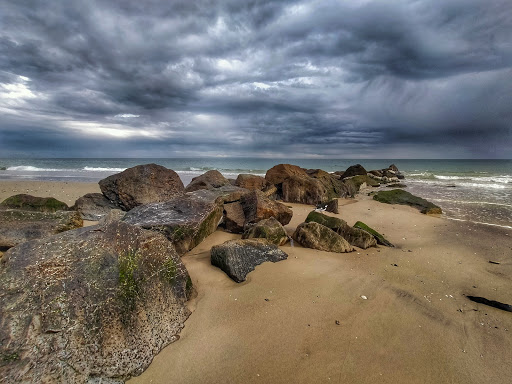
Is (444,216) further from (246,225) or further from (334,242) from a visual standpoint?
(246,225)

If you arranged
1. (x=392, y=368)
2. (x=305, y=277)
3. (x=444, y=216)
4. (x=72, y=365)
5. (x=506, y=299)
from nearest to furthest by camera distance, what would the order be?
(x=72, y=365)
(x=392, y=368)
(x=506, y=299)
(x=305, y=277)
(x=444, y=216)

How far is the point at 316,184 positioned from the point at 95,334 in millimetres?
10650

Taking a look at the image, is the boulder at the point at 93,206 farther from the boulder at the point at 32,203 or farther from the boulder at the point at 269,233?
the boulder at the point at 269,233

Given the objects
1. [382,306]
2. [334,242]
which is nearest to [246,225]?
[334,242]

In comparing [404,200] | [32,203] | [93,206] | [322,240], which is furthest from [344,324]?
[404,200]

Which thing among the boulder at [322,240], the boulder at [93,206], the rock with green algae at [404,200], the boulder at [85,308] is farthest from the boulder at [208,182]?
the boulder at [85,308]

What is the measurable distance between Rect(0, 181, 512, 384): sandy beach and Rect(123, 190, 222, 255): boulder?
0.32 m

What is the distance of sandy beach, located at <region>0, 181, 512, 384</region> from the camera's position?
2588mm

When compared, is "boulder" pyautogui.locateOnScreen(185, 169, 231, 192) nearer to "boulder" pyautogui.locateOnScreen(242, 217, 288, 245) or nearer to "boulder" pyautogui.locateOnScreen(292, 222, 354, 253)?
"boulder" pyautogui.locateOnScreen(242, 217, 288, 245)

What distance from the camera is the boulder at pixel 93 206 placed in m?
8.03

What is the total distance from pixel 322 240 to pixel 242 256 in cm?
185

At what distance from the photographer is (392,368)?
2.63 metres

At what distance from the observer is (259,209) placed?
20.8ft

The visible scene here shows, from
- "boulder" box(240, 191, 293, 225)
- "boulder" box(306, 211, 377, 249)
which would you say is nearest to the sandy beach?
"boulder" box(306, 211, 377, 249)
